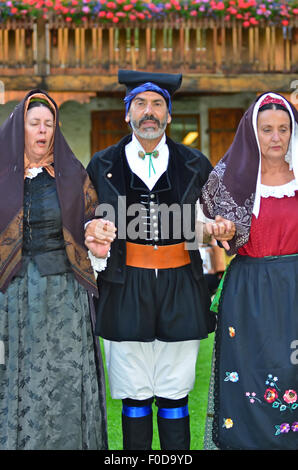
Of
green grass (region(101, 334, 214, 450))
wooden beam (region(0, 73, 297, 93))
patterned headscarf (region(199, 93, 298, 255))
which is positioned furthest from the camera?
wooden beam (region(0, 73, 297, 93))

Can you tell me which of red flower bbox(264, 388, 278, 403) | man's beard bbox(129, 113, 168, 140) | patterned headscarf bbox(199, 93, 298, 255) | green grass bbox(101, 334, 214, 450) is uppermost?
man's beard bbox(129, 113, 168, 140)

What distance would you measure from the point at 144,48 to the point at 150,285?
19.1 ft

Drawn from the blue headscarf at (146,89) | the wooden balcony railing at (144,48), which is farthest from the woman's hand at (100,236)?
the wooden balcony railing at (144,48)

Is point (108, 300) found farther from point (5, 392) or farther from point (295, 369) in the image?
point (295, 369)

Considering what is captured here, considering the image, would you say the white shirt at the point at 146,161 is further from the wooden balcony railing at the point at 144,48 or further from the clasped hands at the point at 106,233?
the wooden balcony railing at the point at 144,48

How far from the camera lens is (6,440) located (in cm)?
244

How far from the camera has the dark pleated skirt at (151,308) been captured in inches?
101

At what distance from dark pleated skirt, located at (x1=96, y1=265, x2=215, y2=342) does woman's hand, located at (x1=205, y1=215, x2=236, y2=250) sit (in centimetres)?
29

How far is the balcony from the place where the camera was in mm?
7434

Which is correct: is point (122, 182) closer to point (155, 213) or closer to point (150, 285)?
point (155, 213)

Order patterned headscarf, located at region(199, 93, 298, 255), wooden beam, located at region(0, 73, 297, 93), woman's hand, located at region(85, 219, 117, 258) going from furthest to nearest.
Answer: wooden beam, located at region(0, 73, 297, 93)
patterned headscarf, located at region(199, 93, 298, 255)
woman's hand, located at region(85, 219, 117, 258)

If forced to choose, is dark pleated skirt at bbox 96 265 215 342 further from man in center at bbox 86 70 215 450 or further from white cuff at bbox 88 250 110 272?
white cuff at bbox 88 250 110 272

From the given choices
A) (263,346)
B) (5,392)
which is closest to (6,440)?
(5,392)

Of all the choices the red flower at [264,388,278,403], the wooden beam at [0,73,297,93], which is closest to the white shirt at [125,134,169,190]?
the red flower at [264,388,278,403]
